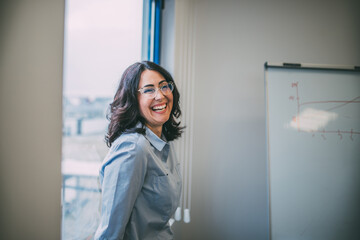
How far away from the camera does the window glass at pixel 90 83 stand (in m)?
1.13

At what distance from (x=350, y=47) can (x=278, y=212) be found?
58.3 inches

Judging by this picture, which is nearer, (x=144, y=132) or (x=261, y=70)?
(x=144, y=132)

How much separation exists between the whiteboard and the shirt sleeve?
963 millimetres

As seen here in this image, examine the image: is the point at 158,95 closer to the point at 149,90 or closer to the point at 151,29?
the point at 149,90

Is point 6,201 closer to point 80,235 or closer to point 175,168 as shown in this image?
point 175,168

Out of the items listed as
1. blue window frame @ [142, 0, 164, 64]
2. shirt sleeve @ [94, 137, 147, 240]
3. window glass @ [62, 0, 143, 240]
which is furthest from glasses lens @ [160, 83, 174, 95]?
blue window frame @ [142, 0, 164, 64]

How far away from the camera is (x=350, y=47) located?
153 centimetres

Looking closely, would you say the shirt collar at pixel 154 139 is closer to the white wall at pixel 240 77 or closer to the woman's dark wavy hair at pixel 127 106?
the woman's dark wavy hair at pixel 127 106

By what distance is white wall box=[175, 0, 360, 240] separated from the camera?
1.52m

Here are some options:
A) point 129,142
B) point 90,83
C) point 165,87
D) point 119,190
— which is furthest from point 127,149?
point 90,83

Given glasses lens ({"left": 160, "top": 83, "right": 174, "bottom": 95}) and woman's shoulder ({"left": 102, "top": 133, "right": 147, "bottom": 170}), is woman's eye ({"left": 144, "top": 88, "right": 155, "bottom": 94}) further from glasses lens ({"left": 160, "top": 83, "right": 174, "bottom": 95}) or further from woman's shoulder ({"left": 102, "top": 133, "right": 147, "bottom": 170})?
woman's shoulder ({"left": 102, "top": 133, "right": 147, "bottom": 170})

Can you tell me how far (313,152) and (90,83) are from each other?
1610 mm

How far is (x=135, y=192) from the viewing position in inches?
25.7

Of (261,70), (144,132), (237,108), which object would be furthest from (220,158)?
(144,132)
